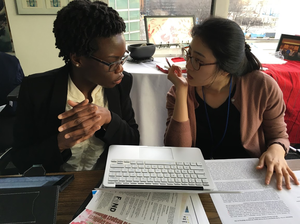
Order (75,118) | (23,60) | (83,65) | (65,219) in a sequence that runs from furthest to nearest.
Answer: (23,60)
(83,65)
(75,118)
(65,219)

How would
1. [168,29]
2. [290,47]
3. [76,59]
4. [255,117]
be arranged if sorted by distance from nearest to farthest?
[76,59] < [255,117] < [290,47] < [168,29]

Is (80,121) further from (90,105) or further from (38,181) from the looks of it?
(38,181)

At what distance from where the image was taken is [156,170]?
69 cm

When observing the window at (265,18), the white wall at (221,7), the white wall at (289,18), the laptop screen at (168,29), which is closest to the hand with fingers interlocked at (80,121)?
the laptop screen at (168,29)

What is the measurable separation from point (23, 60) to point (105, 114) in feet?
6.51

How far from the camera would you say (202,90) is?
44.6 inches

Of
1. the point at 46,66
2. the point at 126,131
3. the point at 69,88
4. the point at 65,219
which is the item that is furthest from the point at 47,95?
the point at 46,66

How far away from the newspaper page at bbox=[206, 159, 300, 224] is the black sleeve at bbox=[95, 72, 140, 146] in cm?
37

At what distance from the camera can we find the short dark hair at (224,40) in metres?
0.94

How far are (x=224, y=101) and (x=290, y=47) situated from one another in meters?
1.34

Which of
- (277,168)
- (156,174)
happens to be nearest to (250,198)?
(277,168)

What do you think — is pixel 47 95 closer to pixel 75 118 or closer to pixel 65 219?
pixel 75 118

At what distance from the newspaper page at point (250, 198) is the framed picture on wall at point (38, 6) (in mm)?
2126

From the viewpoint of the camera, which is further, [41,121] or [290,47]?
[290,47]
